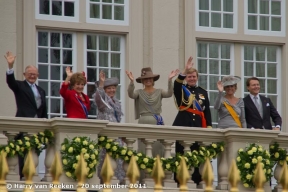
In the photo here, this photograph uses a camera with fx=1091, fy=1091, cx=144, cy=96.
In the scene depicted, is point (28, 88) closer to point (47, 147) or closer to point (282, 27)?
point (47, 147)

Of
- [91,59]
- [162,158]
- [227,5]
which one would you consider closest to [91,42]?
[91,59]

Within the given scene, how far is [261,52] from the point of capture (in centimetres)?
1967

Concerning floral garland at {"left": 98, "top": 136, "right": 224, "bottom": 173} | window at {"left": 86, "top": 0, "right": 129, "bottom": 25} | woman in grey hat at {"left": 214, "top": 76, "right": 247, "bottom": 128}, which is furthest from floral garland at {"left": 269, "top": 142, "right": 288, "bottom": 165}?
window at {"left": 86, "top": 0, "right": 129, "bottom": 25}

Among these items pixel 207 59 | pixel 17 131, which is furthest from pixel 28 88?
pixel 207 59

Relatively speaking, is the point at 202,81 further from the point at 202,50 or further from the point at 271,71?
the point at 271,71

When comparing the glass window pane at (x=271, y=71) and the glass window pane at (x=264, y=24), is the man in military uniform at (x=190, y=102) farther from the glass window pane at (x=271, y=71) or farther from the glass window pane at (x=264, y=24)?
the glass window pane at (x=264, y=24)

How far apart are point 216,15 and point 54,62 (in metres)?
3.17

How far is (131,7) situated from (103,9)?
489 mm

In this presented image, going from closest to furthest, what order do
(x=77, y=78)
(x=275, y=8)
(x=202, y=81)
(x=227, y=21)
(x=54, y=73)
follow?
(x=77, y=78) → (x=54, y=73) → (x=202, y=81) → (x=227, y=21) → (x=275, y=8)

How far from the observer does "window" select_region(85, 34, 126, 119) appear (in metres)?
18.4

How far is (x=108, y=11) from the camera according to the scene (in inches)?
736

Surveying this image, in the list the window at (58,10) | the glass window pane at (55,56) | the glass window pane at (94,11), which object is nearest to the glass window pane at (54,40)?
the glass window pane at (55,56)

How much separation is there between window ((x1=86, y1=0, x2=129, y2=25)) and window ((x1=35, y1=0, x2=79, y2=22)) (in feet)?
0.79

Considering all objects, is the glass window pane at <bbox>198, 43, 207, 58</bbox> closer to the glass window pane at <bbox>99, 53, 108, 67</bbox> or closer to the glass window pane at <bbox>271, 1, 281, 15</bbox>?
the glass window pane at <bbox>271, 1, 281, 15</bbox>
